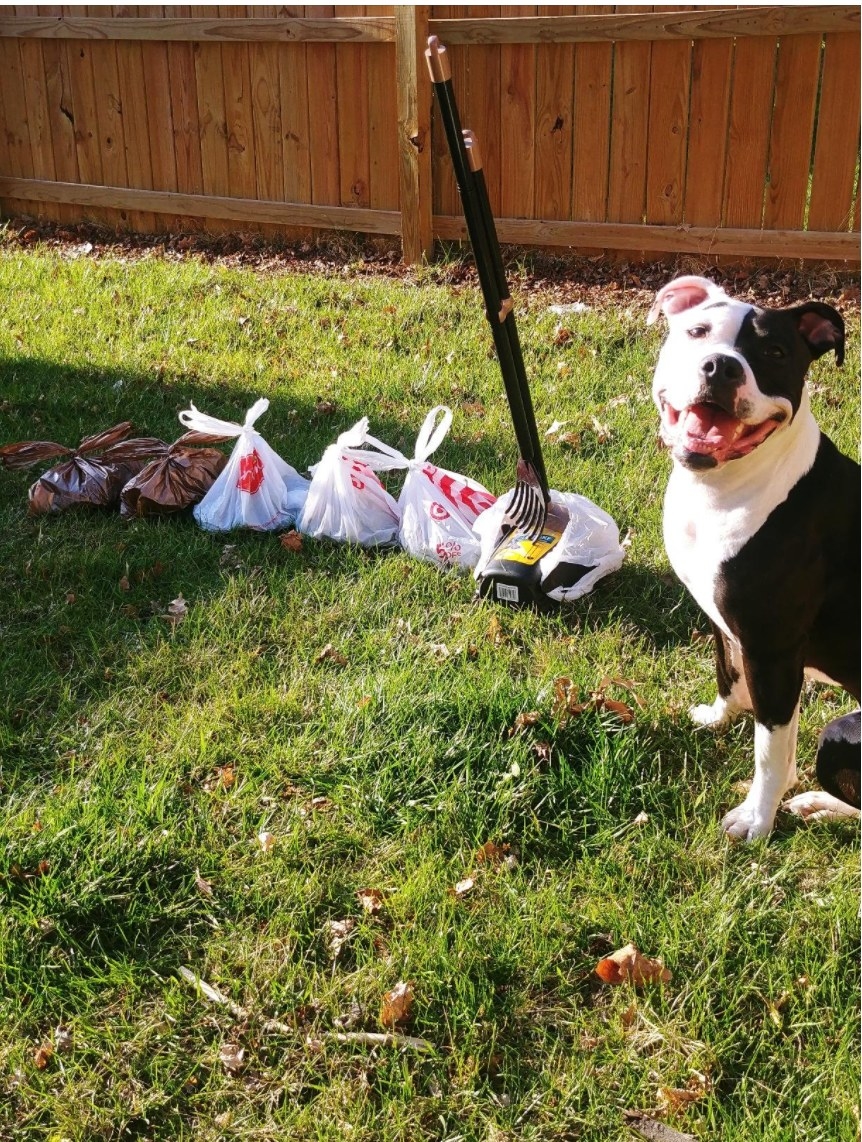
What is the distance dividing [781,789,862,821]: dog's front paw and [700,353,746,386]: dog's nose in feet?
3.85

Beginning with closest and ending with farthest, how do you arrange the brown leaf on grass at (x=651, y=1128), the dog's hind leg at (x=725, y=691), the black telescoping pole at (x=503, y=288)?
1. the brown leaf on grass at (x=651, y=1128)
2. the dog's hind leg at (x=725, y=691)
3. the black telescoping pole at (x=503, y=288)

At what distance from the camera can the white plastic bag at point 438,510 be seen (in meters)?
3.99

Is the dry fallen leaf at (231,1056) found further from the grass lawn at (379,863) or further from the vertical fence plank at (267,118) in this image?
the vertical fence plank at (267,118)

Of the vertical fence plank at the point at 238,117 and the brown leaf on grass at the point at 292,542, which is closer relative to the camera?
the brown leaf on grass at the point at 292,542

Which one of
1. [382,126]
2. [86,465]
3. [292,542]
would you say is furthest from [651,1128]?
[382,126]

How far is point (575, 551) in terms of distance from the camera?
367cm

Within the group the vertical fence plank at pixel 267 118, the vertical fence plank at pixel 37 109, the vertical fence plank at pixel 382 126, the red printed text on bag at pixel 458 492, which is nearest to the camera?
the red printed text on bag at pixel 458 492

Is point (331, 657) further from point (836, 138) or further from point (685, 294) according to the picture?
point (836, 138)

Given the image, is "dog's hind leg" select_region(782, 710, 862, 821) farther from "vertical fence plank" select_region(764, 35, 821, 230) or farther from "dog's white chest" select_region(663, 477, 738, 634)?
"vertical fence plank" select_region(764, 35, 821, 230)

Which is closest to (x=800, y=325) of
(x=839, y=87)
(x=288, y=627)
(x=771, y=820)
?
(x=771, y=820)

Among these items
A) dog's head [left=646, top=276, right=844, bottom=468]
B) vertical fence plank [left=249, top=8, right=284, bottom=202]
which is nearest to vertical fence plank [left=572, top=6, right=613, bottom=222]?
vertical fence plank [left=249, top=8, right=284, bottom=202]

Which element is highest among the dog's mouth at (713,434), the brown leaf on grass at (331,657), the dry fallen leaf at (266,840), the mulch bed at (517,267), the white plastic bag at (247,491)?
the dog's mouth at (713,434)

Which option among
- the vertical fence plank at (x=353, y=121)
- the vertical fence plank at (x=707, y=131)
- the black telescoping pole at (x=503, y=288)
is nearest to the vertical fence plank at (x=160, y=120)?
the vertical fence plank at (x=353, y=121)

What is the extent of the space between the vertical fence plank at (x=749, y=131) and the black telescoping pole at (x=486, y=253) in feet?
13.8
